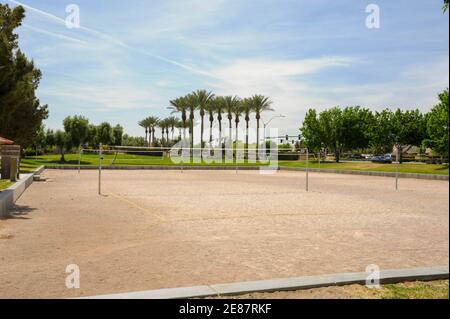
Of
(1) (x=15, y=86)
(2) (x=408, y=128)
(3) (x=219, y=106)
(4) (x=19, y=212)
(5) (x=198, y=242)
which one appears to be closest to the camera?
(5) (x=198, y=242)

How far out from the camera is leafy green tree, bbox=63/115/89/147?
58.4 m

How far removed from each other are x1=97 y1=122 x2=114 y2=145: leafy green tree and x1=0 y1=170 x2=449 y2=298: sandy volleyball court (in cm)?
8385

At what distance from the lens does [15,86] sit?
1546 centimetres

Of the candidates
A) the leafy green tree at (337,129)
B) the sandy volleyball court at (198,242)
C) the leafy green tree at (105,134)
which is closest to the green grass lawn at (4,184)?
the sandy volleyball court at (198,242)

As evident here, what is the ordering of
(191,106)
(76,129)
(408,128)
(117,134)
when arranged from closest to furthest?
(76,129) < (408,128) < (191,106) < (117,134)

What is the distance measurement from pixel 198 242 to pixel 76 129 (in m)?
54.4

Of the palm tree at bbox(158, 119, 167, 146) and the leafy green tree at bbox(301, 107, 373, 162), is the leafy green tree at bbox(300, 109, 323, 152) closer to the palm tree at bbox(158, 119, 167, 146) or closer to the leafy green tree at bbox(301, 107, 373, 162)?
the leafy green tree at bbox(301, 107, 373, 162)

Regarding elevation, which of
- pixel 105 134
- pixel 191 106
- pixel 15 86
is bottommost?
pixel 15 86

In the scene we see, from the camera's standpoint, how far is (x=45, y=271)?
6133 millimetres

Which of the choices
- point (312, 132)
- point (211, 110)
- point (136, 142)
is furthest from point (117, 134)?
point (312, 132)

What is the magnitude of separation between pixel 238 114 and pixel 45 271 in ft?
247

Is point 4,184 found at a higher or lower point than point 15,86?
lower

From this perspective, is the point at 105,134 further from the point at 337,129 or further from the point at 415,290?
the point at 415,290

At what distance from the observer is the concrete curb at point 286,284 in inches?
190
